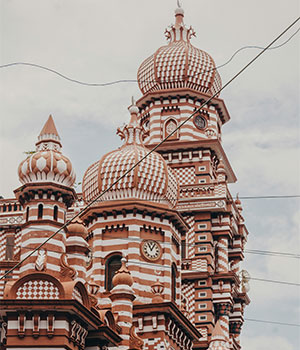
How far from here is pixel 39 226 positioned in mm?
33406

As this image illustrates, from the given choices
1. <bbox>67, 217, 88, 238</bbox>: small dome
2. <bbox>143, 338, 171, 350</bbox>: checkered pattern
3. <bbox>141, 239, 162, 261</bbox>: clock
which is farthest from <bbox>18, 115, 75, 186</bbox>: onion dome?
<bbox>143, 338, 171, 350</bbox>: checkered pattern

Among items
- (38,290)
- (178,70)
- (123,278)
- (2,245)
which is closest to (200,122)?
(178,70)

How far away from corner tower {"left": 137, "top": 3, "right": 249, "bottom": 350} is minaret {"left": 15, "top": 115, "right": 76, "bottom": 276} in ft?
48.6

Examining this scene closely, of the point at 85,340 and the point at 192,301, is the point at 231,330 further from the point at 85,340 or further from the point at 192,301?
the point at 85,340

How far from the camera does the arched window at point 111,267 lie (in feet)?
136

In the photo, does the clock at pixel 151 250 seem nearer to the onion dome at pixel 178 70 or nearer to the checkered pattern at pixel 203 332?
the checkered pattern at pixel 203 332

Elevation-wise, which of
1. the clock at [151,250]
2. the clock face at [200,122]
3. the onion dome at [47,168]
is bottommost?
the onion dome at [47,168]

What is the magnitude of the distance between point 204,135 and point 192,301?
31.4ft

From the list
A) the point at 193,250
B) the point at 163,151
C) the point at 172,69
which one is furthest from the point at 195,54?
the point at 193,250

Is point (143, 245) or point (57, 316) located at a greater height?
point (143, 245)

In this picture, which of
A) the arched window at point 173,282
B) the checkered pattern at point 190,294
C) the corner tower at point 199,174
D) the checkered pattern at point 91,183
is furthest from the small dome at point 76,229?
the checkered pattern at point 190,294

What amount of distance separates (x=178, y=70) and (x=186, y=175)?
6178 mm

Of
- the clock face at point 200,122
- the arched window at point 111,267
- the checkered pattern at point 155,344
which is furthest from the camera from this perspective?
the clock face at point 200,122

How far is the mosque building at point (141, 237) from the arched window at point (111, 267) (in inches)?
2.0
